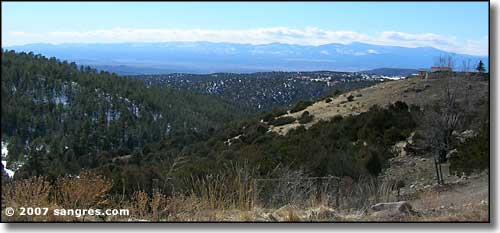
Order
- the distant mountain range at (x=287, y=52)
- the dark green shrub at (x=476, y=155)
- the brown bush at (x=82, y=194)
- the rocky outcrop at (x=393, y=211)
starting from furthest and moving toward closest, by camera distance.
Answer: the distant mountain range at (x=287, y=52) < the dark green shrub at (x=476, y=155) < the brown bush at (x=82, y=194) < the rocky outcrop at (x=393, y=211)

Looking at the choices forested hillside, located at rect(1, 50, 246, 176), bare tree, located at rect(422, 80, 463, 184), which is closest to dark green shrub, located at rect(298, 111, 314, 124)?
bare tree, located at rect(422, 80, 463, 184)

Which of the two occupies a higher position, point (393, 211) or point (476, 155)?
point (476, 155)

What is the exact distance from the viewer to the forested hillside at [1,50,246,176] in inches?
1747

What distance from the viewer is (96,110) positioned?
54.8 meters

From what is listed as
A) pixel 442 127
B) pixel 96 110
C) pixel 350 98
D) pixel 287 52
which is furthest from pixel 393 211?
pixel 96 110

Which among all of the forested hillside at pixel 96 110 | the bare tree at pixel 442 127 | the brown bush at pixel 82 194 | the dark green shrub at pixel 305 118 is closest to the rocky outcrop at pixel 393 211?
the brown bush at pixel 82 194

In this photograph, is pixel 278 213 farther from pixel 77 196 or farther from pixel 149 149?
pixel 149 149

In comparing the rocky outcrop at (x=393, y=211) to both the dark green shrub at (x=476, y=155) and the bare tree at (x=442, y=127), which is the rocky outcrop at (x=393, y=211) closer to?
the dark green shrub at (x=476, y=155)

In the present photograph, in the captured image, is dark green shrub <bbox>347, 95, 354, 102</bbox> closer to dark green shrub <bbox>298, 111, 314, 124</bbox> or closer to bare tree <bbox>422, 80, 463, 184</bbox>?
dark green shrub <bbox>298, 111, 314, 124</bbox>

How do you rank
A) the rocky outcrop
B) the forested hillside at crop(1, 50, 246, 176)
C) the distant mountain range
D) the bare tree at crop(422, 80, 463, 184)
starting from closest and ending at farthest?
the rocky outcrop, the distant mountain range, the bare tree at crop(422, 80, 463, 184), the forested hillside at crop(1, 50, 246, 176)

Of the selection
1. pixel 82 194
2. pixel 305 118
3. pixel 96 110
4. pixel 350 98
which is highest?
pixel 82 194

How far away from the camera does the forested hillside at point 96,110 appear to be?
44375 millimetres

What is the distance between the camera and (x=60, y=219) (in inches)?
148

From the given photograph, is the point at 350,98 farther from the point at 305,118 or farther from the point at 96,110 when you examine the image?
the point at 96,110
